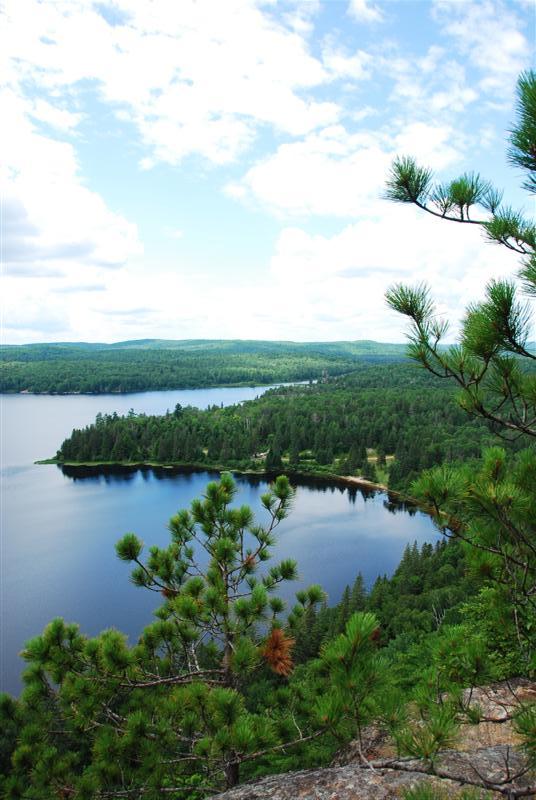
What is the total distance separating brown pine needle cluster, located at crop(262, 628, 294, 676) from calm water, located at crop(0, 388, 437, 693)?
15.7m

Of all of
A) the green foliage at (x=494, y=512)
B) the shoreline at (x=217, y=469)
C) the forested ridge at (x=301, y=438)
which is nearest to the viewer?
the green foliage at (x=494, y=512)

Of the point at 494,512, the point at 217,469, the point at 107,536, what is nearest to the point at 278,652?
the point at 494,512

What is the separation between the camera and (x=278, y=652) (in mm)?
4133

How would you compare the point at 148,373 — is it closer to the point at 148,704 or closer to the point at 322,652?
the point at 148,704

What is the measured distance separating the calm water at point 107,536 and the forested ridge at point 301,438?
5.09m

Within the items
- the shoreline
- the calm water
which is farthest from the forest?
the shoreline

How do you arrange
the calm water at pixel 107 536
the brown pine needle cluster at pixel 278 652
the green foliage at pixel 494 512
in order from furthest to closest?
the calm water at pixel 107 536
the brown pine needle cluster at pixel 278 652
the green foliage at pixel 494 512

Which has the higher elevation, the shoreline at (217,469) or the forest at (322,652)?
the forest at (322,652)

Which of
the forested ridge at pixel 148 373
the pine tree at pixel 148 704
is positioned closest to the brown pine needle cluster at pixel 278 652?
the pine tree at pixel 148 704

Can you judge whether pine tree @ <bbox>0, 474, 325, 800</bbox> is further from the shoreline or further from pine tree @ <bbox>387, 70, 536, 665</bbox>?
the shoreline

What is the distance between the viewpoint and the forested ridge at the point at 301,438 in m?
54.4

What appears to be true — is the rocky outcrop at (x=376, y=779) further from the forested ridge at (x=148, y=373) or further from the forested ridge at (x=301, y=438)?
the forested ridge at (x=148, y=373)

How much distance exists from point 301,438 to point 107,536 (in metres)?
32.1

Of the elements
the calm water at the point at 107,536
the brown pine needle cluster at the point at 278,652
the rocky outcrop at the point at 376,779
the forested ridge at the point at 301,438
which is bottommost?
the calm water at the point at 107,536
